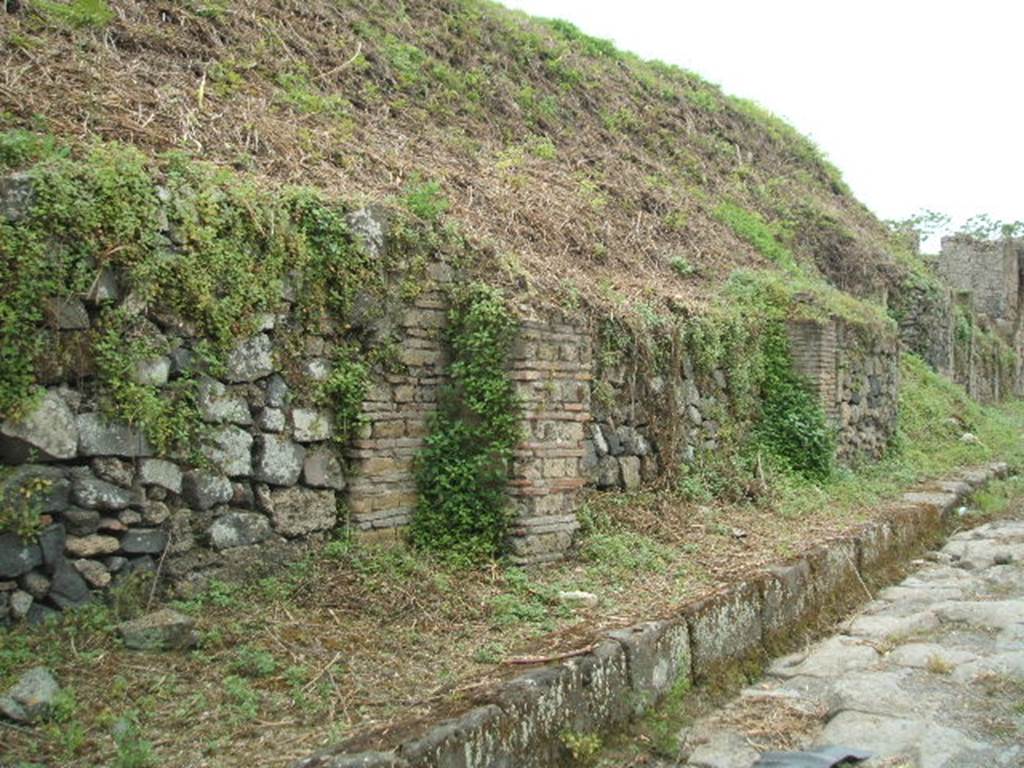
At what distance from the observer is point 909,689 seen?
16.3ft

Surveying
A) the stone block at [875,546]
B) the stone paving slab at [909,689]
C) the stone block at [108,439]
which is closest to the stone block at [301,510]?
the stone block at [108,439]

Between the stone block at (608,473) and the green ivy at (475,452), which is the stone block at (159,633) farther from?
the stone block at (608,473)

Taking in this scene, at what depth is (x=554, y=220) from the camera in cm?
875

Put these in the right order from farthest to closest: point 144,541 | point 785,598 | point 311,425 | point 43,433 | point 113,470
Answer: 1. point 785,598
2. point 311,425
3. point 144,541
4. point 113,470
5. point 43,433

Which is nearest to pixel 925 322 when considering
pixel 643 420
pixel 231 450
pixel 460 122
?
pixel 460 122

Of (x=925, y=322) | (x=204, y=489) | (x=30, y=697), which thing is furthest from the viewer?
(x=925, y=322)

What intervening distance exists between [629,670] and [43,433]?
2.85 m

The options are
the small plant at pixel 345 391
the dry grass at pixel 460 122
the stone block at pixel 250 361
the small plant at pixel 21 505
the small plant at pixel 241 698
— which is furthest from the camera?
the dry grass at pixel 460 122

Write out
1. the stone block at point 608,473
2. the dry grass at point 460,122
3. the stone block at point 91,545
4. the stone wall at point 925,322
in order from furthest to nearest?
the stone wall at point 925,322 < the stone block at point 608,473 < the dry grass at point 460,122 < the stone block at point 91,545

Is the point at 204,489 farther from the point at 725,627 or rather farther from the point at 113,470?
the point at 725,627

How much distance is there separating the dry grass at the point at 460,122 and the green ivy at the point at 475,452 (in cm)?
65

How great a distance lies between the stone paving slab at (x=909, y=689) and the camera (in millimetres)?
4172

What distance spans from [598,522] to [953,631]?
245cm

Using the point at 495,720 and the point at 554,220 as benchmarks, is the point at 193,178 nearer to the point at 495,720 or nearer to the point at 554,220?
the point at 495,720
